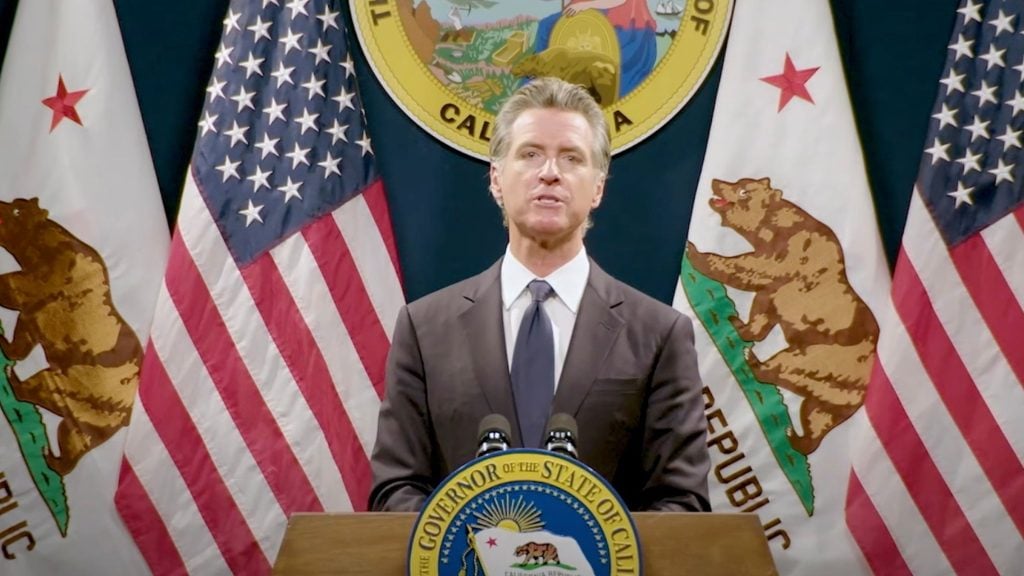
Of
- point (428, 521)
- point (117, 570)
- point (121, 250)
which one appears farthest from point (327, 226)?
point (428, 521)

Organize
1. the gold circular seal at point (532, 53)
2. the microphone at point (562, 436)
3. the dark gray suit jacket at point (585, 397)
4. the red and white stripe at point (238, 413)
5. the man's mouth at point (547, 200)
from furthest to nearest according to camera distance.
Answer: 1. the gold circular seal at point (532, 53)
2. the red and white stripe at point (238, 413)
3. the man's mouth at point (547, 200)
4. the dark gray suit jacket at point (585, 397)
5. the microphone at point (562, 436)

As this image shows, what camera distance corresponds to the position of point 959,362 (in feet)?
10.7

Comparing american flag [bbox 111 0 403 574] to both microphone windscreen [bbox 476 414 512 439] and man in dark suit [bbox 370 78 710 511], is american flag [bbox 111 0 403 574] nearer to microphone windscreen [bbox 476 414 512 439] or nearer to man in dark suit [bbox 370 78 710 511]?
man in dark suit [bbox 370 78 710 511]

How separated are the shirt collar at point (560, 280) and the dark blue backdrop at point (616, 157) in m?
1.07

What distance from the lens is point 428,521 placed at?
1.76 meters

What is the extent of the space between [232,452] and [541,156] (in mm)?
1358

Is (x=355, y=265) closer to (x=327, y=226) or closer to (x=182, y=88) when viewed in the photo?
(x=327, y=226)

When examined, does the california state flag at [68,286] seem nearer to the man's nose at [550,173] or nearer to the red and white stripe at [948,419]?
the man's nose at [550,173]

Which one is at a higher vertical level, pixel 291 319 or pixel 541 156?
pixel 541 156

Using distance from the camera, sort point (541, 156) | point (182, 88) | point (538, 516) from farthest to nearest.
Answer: point (182, 88)
point (541, 156)
point (538, 516)

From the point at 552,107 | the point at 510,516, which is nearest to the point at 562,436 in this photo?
the point at 510,516

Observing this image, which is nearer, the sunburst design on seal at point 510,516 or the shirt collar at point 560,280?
the sunburst design on seal at point 510,516

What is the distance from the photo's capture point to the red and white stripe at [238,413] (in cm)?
332

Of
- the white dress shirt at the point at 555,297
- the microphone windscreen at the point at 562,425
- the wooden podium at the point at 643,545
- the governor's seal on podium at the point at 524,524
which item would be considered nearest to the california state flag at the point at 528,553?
the governor's seal on podium at the point at 524,524
